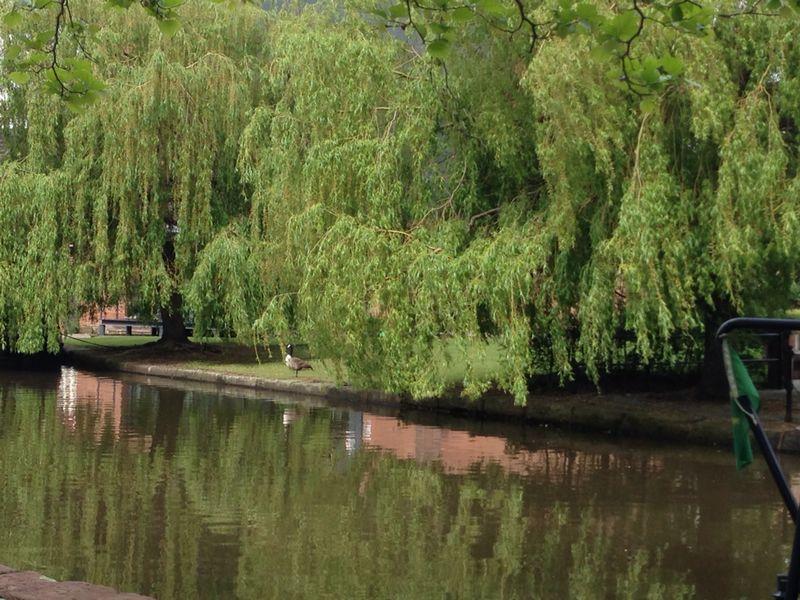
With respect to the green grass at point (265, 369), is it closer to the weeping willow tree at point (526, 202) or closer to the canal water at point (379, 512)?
the weeping willow tree at point (526, 202)

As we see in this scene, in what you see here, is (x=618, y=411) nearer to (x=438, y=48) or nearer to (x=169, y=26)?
(x=438, y=48)

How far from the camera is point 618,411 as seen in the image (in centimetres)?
1808

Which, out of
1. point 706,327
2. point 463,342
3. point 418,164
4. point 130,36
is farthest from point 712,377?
point 130,36

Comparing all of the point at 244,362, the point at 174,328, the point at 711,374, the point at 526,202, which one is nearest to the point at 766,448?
the point at 526,202

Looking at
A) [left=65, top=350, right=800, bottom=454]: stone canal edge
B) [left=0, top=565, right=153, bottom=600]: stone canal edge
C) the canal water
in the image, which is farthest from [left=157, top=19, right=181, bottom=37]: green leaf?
[left=65, top=350, right=800, bottom=454]: stone canal edge

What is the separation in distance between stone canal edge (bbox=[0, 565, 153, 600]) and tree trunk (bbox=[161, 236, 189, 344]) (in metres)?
23.0

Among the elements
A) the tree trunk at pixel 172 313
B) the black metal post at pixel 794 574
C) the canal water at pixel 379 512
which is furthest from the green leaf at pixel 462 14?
the tree trunk at pixel 172 313

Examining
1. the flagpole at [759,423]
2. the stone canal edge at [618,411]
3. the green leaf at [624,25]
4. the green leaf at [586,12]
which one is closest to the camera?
the flagpole at [759,423]

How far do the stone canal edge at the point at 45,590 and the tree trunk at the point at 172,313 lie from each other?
23030 millimetres

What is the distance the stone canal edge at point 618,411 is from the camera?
54.0ft

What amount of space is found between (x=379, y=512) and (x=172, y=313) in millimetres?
21992

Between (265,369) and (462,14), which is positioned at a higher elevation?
(462,14)

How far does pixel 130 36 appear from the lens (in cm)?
2920

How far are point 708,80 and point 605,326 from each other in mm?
3528
